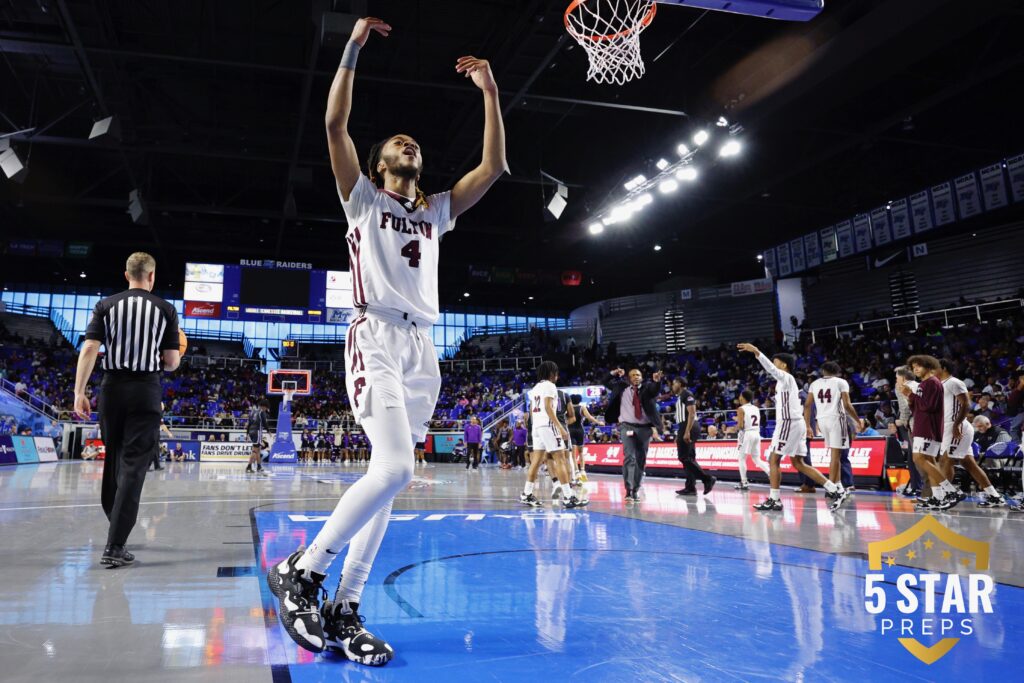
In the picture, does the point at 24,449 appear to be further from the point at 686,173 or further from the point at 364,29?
the point at 364,29

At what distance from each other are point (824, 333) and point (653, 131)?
47.1ft

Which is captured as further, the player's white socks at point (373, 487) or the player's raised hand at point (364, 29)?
the player's raised hand at point (364, 29)

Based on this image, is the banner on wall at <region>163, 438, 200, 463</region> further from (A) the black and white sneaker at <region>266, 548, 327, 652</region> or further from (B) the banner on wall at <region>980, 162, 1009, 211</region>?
(B) the banner on wall at <region>980, 162, 1009, 211</region>

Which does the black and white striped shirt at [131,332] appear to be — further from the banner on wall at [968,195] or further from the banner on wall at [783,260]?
the banner on wall at [783,260]

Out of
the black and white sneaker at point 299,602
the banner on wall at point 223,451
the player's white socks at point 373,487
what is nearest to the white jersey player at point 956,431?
the player's white socks at point 373,487

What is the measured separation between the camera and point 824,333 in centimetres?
2730

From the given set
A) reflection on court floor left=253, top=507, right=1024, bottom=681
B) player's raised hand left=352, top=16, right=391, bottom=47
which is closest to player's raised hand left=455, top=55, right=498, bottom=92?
player's raised hand left=352, top=16, right=391, bottom=47

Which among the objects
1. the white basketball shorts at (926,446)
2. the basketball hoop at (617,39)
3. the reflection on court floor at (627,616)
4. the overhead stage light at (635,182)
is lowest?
the reflection on court floor at (627,616)

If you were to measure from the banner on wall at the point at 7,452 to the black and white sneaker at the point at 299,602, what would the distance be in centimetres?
1933

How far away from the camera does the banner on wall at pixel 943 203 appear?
19.0 m

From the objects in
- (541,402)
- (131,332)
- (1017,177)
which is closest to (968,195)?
(1017,177)

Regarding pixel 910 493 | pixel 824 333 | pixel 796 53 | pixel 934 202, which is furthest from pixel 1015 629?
pixel 824 333

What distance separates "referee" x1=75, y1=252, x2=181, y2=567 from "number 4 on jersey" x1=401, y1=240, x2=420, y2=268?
225cm

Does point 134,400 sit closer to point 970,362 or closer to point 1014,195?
point 970,362
